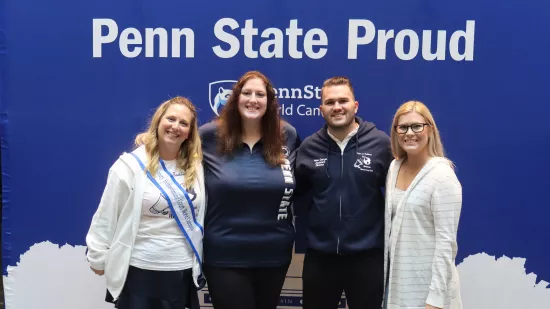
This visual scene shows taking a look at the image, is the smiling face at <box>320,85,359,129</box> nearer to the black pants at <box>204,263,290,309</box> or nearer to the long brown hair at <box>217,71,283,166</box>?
the long brown hair at <box>217,71,283,166</box>

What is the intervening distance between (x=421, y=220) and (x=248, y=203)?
0.66 meters

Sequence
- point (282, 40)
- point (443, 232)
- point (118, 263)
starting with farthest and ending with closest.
A: point (282, 40)
point (118, 263)
point (443, 232)

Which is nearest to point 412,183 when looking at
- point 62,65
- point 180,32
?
point 180,32

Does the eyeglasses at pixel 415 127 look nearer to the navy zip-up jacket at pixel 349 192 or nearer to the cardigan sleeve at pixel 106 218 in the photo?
the navy zip-up jacket at pixel 349 192

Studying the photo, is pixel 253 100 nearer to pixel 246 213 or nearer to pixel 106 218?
pixel 246 213

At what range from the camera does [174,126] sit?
1.78m

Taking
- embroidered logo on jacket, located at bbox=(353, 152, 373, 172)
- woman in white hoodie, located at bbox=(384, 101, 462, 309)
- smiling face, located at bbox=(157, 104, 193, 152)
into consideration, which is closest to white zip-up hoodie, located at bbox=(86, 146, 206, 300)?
smiling face, located at bbox=(157, 104, 193, 152)

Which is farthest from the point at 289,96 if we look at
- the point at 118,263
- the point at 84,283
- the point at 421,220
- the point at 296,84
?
the point at 84,283

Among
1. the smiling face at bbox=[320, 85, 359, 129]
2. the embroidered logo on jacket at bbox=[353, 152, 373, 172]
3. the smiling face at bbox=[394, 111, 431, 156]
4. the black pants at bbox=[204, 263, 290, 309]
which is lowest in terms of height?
the black pants at bbox=[204, 263, 290, 309]

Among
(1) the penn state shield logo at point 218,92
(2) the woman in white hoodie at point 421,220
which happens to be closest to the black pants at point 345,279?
(2) the woman in white hoodie at point 421,220

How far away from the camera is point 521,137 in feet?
7.53

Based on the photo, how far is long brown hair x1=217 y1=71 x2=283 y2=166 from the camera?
1940 millimetres

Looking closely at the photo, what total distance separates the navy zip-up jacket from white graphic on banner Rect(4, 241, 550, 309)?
2.59 ft

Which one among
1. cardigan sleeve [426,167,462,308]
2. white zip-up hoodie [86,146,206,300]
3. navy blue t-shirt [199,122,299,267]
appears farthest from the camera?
navy blue t-shirt [199,122,299,267]
